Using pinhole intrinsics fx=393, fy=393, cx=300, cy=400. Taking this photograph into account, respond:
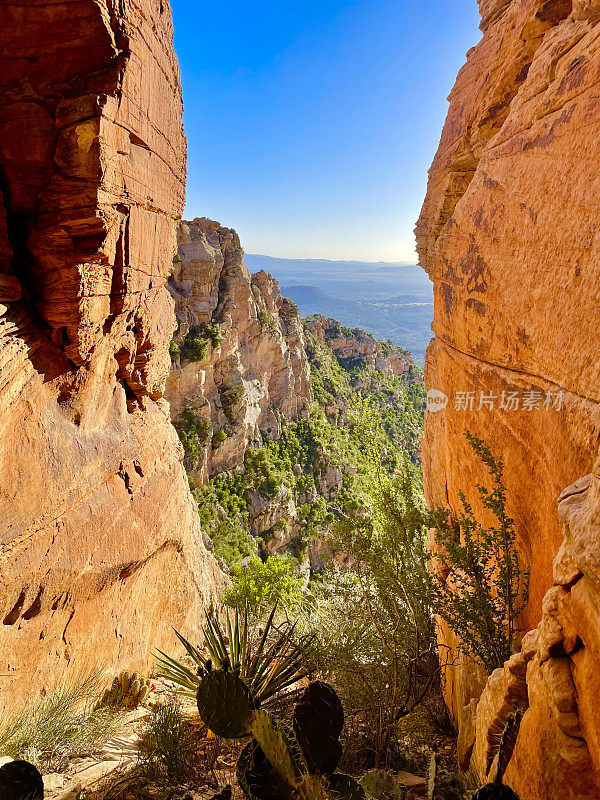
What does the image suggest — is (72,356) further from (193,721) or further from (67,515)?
(193,721)

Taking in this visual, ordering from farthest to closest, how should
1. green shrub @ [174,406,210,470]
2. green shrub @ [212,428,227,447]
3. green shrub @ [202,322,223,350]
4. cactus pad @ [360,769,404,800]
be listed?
green shrub @ [212,428,227,447] < green shrub @ [202,322,223,350] < green shrub @ [174,406,210,470] < cactus pad @ [360,769,404,800]

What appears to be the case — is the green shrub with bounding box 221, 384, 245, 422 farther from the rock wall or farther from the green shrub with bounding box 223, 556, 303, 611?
the rock wall

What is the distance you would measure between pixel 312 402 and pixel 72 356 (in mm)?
41378

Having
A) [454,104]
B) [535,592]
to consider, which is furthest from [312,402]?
[535,592]

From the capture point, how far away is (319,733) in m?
2.87

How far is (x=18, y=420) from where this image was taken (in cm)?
464

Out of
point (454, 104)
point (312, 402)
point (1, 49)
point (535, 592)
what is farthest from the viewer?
point (312, 402)

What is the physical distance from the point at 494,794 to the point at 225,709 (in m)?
2.25

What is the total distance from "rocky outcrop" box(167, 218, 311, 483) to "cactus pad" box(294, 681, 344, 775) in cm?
2586

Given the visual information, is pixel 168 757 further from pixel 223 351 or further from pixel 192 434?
pixel 223 351

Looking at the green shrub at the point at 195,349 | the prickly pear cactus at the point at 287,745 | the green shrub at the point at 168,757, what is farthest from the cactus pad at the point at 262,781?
the green shrub at the point at 195,349

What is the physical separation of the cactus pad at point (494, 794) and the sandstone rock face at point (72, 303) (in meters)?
4.75

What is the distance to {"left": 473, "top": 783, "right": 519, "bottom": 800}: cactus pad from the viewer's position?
2.24 metres

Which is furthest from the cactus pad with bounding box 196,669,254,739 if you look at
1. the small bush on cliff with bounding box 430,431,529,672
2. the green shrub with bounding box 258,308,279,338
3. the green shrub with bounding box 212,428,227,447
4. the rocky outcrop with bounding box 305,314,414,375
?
the rocky outcrop with bounding box 305,314,414,375
